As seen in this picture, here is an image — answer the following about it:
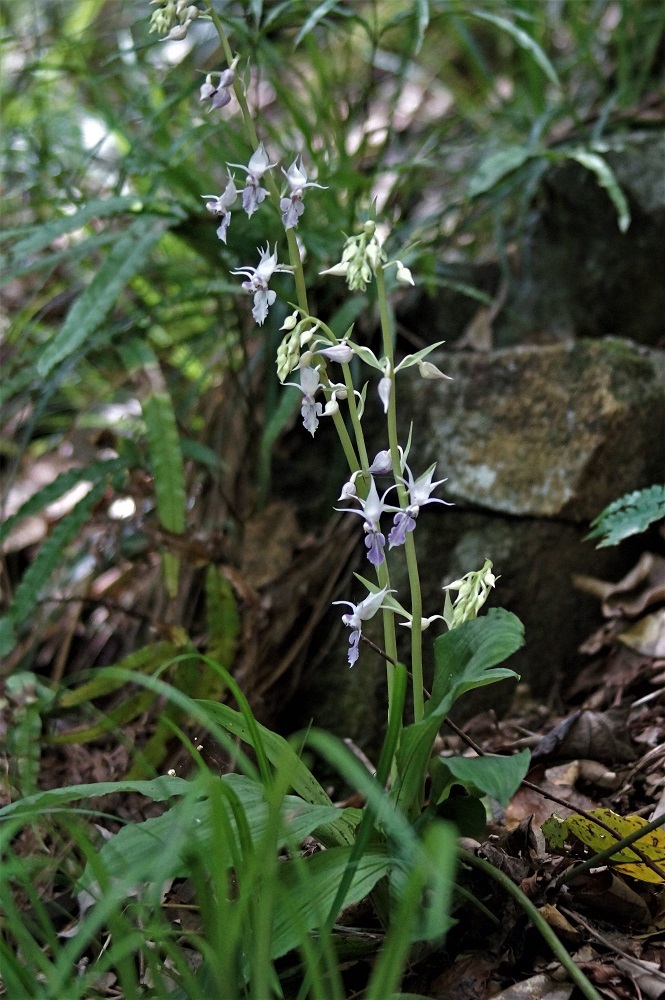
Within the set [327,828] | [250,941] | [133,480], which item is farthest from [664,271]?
[250,941]

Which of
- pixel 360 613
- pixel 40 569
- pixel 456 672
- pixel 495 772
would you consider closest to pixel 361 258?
pixel 360 613

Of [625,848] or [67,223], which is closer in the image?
[625,848]

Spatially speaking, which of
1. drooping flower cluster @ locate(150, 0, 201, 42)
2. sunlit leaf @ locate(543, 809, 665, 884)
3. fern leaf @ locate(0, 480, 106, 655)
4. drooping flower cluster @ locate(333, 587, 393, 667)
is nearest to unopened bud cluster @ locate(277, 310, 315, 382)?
drooping flower cluster @ locate(333, 587, 393, 667)

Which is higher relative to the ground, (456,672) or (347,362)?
(347,362)

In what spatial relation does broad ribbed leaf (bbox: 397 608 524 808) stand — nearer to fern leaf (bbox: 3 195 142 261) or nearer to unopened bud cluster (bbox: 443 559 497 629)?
unopened bud cluster (bbox: 443 559 497 629)

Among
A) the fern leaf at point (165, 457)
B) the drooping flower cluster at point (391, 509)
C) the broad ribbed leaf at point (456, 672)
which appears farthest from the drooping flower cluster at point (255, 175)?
the fern leaf at point (165, 457)

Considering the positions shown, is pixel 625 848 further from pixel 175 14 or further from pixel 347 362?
pixel 175 14
